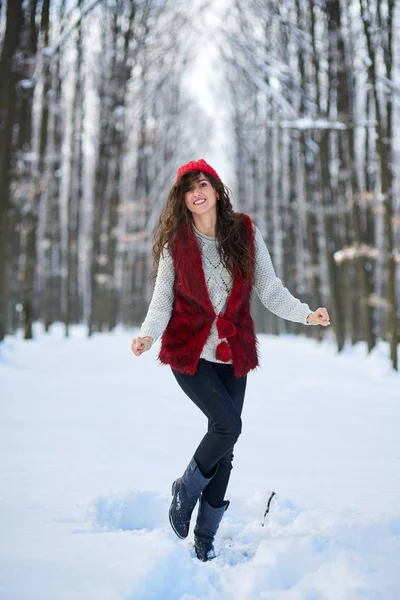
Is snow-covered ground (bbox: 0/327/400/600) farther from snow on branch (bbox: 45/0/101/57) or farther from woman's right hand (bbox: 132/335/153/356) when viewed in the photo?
snow on branch (bbox: 45/0/101/57)

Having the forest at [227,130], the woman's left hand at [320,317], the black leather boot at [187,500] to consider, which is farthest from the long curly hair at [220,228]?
the forest at [227,130]

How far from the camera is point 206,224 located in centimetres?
308

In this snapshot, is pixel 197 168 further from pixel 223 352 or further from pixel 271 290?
pixel 223 352

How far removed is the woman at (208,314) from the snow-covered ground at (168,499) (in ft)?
0.91

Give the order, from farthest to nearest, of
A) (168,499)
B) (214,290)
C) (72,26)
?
1. (72,26)
2. (168,499)
3. (214,290)

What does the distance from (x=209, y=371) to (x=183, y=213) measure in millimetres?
873

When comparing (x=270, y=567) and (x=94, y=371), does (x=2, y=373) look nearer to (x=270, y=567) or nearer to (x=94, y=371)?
(x=94, y=371)

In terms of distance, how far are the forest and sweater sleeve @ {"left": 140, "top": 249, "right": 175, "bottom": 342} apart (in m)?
8.01

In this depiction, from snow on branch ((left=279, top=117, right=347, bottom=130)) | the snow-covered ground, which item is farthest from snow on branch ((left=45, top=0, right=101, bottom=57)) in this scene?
the snow-covered ground

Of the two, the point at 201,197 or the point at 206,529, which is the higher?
the point at 201,197

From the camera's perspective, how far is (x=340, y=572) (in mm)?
2369

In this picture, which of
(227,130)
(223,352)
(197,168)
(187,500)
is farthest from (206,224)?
(227,130)

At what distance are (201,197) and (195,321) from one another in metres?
0.68

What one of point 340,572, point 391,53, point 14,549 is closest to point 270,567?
point 340,572
